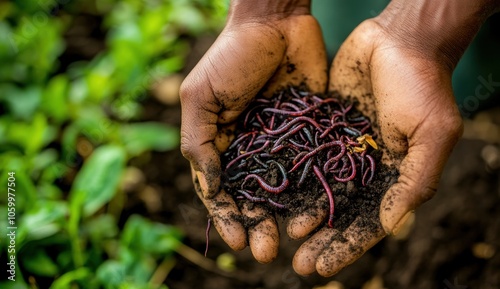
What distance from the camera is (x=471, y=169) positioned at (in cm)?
468

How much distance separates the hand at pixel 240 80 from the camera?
121 inches

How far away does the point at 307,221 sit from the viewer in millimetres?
2975

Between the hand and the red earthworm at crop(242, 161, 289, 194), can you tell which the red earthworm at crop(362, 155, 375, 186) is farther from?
the hand

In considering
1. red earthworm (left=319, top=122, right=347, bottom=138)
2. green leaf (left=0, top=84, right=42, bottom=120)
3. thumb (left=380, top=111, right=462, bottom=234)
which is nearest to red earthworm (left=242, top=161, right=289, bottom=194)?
red earthworm (left=319, top=122, right=347, bottom=138)

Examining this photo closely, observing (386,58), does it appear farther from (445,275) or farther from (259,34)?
(445,275)

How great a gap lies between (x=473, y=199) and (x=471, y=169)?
0.30m

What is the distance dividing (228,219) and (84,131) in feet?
7.22

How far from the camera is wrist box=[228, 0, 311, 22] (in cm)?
353

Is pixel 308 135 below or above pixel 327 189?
above

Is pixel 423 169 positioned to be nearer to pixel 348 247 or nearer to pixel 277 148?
pixel 348 247

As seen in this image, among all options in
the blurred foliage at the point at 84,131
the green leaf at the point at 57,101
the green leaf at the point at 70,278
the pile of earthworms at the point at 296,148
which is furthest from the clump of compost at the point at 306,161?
the green leaf at the point at 57,101

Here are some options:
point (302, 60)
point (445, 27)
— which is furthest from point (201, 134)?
point (445, 27)

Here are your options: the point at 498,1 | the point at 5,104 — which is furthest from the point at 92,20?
the point at 498,1

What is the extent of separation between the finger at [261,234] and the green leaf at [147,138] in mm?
1708
